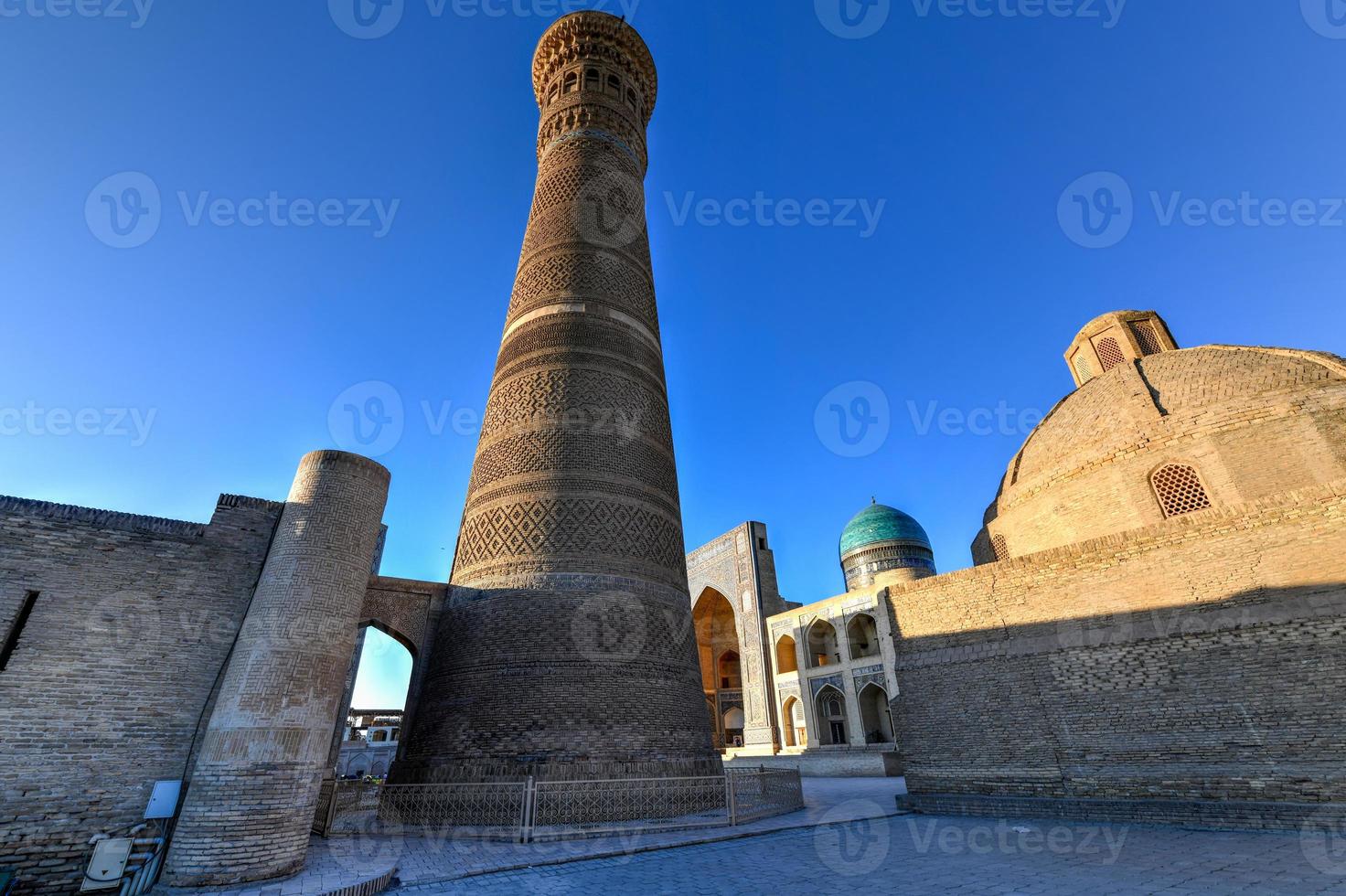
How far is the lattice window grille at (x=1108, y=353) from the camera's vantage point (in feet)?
42.9

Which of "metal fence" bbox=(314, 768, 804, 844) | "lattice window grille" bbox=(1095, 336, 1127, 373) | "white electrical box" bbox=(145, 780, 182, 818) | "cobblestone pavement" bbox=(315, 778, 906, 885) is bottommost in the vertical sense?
"cobblestone pavement" bbox=(315, 778, 906, 885)

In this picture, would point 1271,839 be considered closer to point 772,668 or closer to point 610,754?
point 610,754

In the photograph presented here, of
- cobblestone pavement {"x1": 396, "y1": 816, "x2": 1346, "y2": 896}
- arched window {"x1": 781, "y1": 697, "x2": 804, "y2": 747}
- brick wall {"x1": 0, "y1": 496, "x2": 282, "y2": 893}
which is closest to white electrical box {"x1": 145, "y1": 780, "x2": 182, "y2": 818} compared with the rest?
brick wall {"x1": 0, "y1": 496, "x2": 282, "y2": 893}

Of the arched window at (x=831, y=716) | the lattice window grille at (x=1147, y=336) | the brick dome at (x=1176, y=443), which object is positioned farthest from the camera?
the arched window at (x=831, y=716)

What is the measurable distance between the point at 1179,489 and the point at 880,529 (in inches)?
722

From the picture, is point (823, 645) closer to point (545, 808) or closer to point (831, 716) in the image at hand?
point (831, 716)

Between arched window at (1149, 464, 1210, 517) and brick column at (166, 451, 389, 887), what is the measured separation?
11.5m

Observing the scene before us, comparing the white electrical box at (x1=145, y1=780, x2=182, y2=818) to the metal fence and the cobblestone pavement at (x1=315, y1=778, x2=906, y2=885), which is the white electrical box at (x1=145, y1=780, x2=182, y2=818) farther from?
the metal fence

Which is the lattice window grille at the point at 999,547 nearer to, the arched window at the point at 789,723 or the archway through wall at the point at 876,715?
the archway through wall at the point at 876,715

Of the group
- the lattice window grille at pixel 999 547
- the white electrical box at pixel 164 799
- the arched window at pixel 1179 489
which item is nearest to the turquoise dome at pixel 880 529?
the lattice window grille at pixel 999 547

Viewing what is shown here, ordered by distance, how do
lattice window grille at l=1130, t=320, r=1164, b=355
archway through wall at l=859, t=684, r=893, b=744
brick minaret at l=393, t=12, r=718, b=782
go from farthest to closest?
archway through wall at l=859, t=684, r=893, b=744, lattice window grille at l=1130, t=320, r=1164, b=355, brick minaret at l=393, t=12, r=718, b=782

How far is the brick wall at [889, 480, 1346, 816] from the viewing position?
21.0 ft

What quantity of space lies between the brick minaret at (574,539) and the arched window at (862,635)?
569 inches

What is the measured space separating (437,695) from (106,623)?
13.1ft
